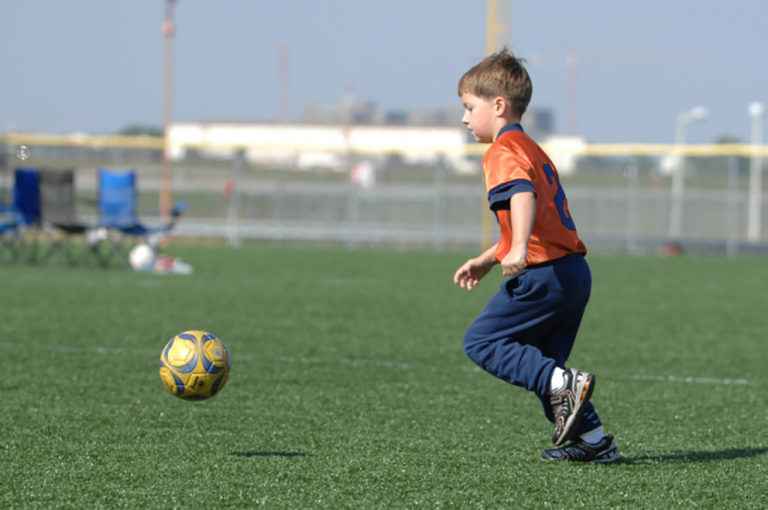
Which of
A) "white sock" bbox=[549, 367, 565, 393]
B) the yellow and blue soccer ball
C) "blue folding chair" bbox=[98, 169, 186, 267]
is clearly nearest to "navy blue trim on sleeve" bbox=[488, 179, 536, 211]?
"white sock" bbox=[549, 367, 565, 393]

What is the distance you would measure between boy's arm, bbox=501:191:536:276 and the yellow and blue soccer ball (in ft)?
4.72

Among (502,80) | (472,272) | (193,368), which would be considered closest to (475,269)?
(472,272)

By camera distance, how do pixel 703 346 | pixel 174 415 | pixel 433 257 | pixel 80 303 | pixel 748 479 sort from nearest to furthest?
pixel 748 479, pixel 174 415, pixel 703 346, pixel 80 303, pixel 433 257

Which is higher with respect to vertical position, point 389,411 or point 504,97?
point 504,97

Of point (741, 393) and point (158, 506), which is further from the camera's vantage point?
point (741, 393)

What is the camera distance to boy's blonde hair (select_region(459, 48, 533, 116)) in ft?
14.0

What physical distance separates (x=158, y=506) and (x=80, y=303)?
7920 millimetres

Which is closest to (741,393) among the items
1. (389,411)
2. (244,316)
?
(389,411)

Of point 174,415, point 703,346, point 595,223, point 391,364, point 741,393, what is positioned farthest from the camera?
point 595,223

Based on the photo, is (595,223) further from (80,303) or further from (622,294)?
(80,303)

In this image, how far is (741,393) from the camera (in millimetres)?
6363

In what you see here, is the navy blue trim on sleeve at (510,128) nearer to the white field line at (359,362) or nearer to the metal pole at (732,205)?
→ the white field line at (359,362)

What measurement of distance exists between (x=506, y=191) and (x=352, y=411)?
6.27 ft

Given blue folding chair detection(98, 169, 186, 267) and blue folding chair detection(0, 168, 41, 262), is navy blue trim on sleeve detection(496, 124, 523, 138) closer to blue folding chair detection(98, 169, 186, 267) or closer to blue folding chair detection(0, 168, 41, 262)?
blue folding chair detection(98, 169, 186, 267)
